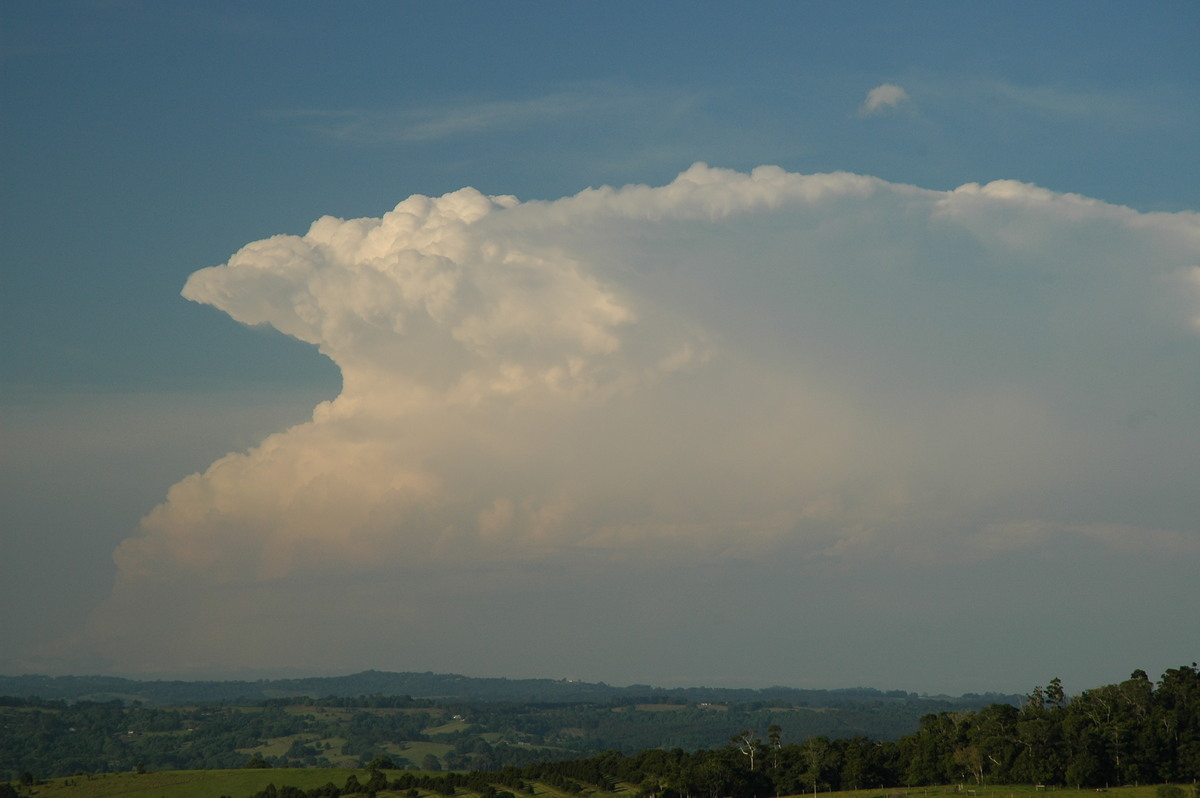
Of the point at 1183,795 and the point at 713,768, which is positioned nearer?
the point at 1183,795

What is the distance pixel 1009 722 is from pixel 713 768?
5163 centimetres

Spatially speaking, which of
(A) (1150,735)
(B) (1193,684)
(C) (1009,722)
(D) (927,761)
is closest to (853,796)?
(D) (927,761)

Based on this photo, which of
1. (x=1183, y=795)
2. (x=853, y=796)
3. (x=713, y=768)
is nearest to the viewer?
(x=1183, y=795)

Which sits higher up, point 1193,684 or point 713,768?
point 1193,684

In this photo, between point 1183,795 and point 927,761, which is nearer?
→ point 1183,795

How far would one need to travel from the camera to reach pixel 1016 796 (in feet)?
551

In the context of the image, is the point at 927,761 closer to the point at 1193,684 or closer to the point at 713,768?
the point at 713,768

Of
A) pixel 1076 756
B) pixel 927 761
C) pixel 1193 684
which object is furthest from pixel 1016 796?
pixel 1193 684

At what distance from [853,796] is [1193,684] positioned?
214 feet

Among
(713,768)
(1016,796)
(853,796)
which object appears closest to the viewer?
(1016,796)

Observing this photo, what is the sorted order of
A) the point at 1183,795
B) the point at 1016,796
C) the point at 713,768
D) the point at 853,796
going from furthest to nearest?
the point at 713,768, the point at 853,796, the point at 1016,796, the point at 1183,795

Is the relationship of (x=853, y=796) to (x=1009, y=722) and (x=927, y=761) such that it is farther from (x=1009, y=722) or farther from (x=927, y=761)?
(x=1009, y=722)

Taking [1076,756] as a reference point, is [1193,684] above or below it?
above

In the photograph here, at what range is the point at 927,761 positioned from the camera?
7613 inches
